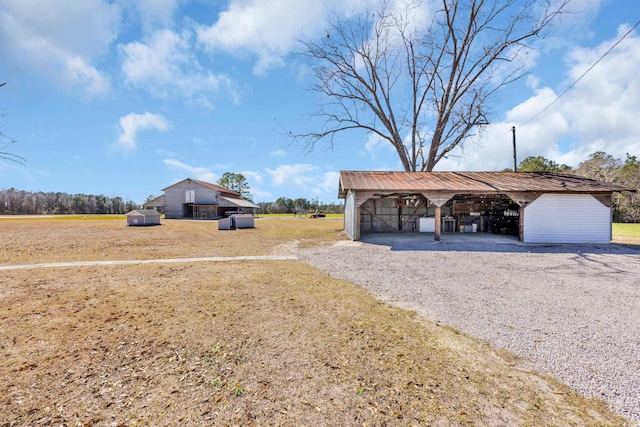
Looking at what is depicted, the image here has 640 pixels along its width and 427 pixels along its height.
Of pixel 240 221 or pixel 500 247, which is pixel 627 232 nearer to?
pixel 500 247

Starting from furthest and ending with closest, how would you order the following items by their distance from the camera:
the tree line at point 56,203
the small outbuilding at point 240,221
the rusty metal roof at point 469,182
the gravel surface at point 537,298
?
the tree line at point 56,203 < the small outbuilding at point 240,221 < the rusty metal roof at point 469,182 < the gravel surface at point 537,298

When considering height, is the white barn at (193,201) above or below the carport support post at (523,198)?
above

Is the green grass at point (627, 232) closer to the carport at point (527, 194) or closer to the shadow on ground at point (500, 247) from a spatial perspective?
the carport at point (527, 194)

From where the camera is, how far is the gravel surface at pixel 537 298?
3.08m

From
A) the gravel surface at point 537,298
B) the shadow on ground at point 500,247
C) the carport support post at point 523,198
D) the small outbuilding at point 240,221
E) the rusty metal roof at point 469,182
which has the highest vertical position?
the rusty metal roof at point 469,182

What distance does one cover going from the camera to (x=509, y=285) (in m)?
Answer: 6.29

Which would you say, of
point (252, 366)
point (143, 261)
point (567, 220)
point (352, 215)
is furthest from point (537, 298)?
point (567, 220)

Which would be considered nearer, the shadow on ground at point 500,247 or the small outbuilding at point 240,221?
the shadow on ground at point 500,247

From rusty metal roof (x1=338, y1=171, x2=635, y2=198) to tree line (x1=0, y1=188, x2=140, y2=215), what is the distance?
6804 cm

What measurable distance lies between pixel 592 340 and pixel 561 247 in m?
11.2

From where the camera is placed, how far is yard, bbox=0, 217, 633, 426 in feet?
7.70

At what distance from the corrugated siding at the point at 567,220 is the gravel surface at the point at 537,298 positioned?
210 cm

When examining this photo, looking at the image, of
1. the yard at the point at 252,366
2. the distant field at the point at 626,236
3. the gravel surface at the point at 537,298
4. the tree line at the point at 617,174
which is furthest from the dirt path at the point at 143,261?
the tree line at the point at 617,174

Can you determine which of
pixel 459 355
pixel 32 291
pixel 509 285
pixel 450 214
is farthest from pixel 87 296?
pixel 450 214
